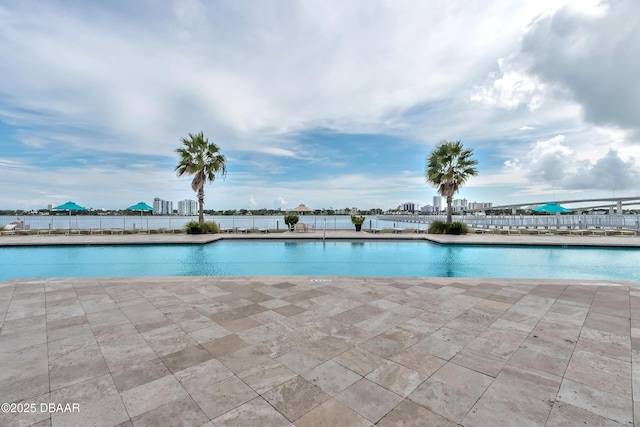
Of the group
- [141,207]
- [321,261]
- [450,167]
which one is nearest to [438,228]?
[450,167]

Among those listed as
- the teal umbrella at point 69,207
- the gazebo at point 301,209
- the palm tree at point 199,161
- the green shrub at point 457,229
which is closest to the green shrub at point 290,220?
the gazebo at point 301,209

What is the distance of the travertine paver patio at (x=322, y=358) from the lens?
1.82 m

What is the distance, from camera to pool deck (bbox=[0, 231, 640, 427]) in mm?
1819

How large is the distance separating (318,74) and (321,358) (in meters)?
10.7

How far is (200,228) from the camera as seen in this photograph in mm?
15672

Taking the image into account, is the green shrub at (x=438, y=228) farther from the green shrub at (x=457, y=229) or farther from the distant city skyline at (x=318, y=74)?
the distant city skyline at (x=318, y=74)

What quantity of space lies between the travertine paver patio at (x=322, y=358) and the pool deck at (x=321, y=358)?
1cm

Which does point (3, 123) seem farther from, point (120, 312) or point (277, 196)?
point (277, 196)

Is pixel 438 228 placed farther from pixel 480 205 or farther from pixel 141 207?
pixel 480 205

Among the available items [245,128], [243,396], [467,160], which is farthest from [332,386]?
[467,160]

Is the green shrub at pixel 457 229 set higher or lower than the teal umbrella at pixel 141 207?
lower

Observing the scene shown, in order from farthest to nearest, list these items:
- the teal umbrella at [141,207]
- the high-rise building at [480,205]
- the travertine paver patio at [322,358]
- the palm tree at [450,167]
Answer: the high-rise building at [480,205], the teal umbrella at [141,207], the palm tree at [450,167], the travertine paver patio at [322,358]

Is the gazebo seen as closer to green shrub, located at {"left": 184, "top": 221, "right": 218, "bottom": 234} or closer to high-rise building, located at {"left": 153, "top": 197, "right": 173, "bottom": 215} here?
green shrub, located at {"left": 184, "top": 221, "right": 218, "bottom": 234}

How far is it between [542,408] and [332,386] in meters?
1.44
